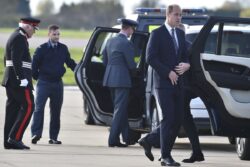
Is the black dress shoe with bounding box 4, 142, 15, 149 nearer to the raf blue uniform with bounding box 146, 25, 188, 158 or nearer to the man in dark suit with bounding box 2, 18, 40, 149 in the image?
the man in dark suit with bounding box 2, 18, 40, 149

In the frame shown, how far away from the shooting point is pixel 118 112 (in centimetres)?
1486

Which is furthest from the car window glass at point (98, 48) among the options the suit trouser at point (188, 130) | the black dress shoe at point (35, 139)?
the suit trouser at point (188, 130)

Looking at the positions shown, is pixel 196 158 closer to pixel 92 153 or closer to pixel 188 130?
pixel 188 130

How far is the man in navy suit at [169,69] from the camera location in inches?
Result: 467

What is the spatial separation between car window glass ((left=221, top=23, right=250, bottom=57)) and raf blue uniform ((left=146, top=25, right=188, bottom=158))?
Answer: 71cm

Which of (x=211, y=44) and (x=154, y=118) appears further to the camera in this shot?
(x=154, y=118)

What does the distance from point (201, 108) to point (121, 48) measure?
1.30m

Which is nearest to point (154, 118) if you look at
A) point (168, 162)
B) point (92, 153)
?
point (92, 153)

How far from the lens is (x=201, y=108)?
559 inches

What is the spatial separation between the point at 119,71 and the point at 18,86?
4.60 feet

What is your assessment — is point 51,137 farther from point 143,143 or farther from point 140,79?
point 143,143

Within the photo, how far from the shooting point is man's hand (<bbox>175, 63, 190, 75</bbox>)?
1183cm

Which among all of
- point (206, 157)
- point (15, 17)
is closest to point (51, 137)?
point (206, 157)

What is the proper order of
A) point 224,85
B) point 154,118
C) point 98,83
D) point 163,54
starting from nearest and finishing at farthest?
point 224,85, point 163,54, point 154,118, point 98,83
